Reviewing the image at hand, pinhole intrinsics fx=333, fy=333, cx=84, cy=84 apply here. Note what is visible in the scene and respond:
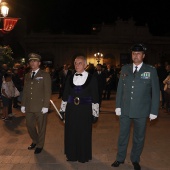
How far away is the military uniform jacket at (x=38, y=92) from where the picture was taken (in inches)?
252

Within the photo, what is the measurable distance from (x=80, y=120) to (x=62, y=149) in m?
1.30

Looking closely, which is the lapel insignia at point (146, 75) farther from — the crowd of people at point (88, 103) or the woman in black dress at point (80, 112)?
the woman in black dress at point (80, 112)

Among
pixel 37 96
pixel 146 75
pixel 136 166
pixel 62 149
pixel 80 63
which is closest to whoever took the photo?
pixel 146 75

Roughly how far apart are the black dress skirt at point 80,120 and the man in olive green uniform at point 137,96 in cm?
55

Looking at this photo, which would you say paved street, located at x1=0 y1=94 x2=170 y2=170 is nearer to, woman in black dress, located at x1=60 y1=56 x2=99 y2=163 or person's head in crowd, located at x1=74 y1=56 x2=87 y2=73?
woman in black dress, located at x1=60 y1=56 x2=99 y2=163

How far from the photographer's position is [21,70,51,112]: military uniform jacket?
6.41m

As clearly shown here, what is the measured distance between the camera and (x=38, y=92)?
6.46 metres

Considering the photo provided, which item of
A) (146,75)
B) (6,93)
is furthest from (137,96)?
(6,93)

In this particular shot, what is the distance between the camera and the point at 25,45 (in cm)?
4084

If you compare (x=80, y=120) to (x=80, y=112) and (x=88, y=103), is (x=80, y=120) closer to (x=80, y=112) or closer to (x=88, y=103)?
(x=80, y=112)

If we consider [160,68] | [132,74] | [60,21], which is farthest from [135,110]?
[60,21]

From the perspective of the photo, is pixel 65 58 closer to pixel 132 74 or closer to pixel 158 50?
pixel 158 50

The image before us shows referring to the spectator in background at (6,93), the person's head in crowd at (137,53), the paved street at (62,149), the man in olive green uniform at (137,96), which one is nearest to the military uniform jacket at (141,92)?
the man in olive green uniform at (137,96)

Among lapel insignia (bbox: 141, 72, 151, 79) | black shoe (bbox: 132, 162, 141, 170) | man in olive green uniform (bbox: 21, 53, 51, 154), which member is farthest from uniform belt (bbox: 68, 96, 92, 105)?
black shoe (bbox: 132, 162, 141, 170)
